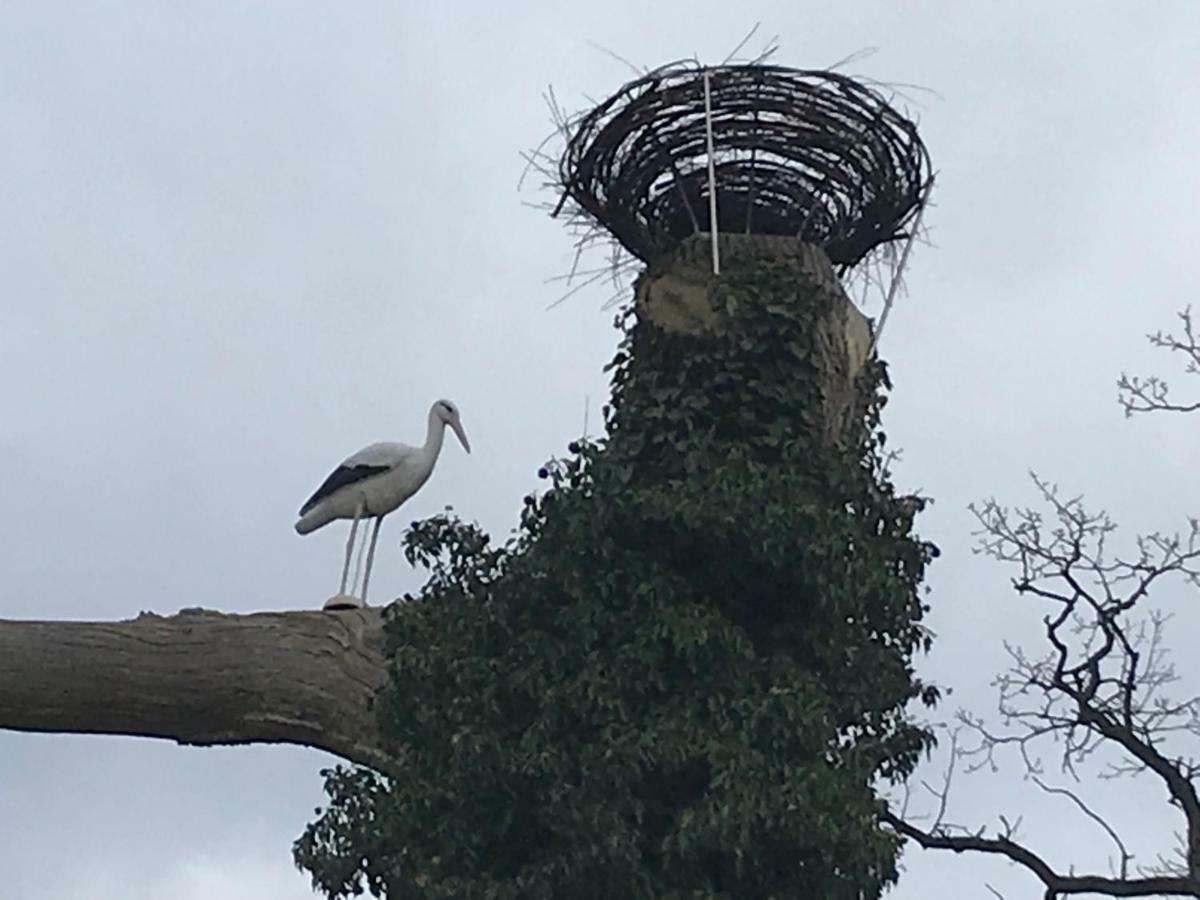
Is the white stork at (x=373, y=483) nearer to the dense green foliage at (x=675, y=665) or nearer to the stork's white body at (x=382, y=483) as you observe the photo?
the stork's white body at (x=382, y=483)

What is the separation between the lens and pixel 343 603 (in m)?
8.10

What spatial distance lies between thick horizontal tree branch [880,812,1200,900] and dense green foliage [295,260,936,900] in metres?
A: 0.78

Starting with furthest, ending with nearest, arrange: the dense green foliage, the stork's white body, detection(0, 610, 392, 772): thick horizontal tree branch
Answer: the stork's white body
detection(0, 610, 392, 772): thick horizontal tree branch
the dense green foliage

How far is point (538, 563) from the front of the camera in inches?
274

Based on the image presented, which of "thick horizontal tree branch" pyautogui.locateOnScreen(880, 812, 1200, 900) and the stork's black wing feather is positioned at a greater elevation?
the stork's black wing feather

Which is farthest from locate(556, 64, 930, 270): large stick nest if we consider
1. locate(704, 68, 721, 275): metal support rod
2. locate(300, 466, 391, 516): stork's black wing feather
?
locate(300, 466, 391, 516): stork's black wing feather

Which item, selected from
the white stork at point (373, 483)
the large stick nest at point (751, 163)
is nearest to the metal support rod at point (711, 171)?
the large stick nest at point (751, 163)

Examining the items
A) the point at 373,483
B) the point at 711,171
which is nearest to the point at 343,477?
the point at 373,483

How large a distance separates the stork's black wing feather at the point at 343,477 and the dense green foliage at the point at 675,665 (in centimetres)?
102

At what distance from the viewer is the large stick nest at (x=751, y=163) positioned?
7770mm

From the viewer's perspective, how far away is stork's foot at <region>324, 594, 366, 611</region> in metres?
8.09

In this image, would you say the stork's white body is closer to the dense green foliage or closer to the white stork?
the white stork

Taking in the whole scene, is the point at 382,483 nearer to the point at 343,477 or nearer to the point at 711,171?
the point at 343,477

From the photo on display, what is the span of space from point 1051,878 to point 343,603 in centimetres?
250
